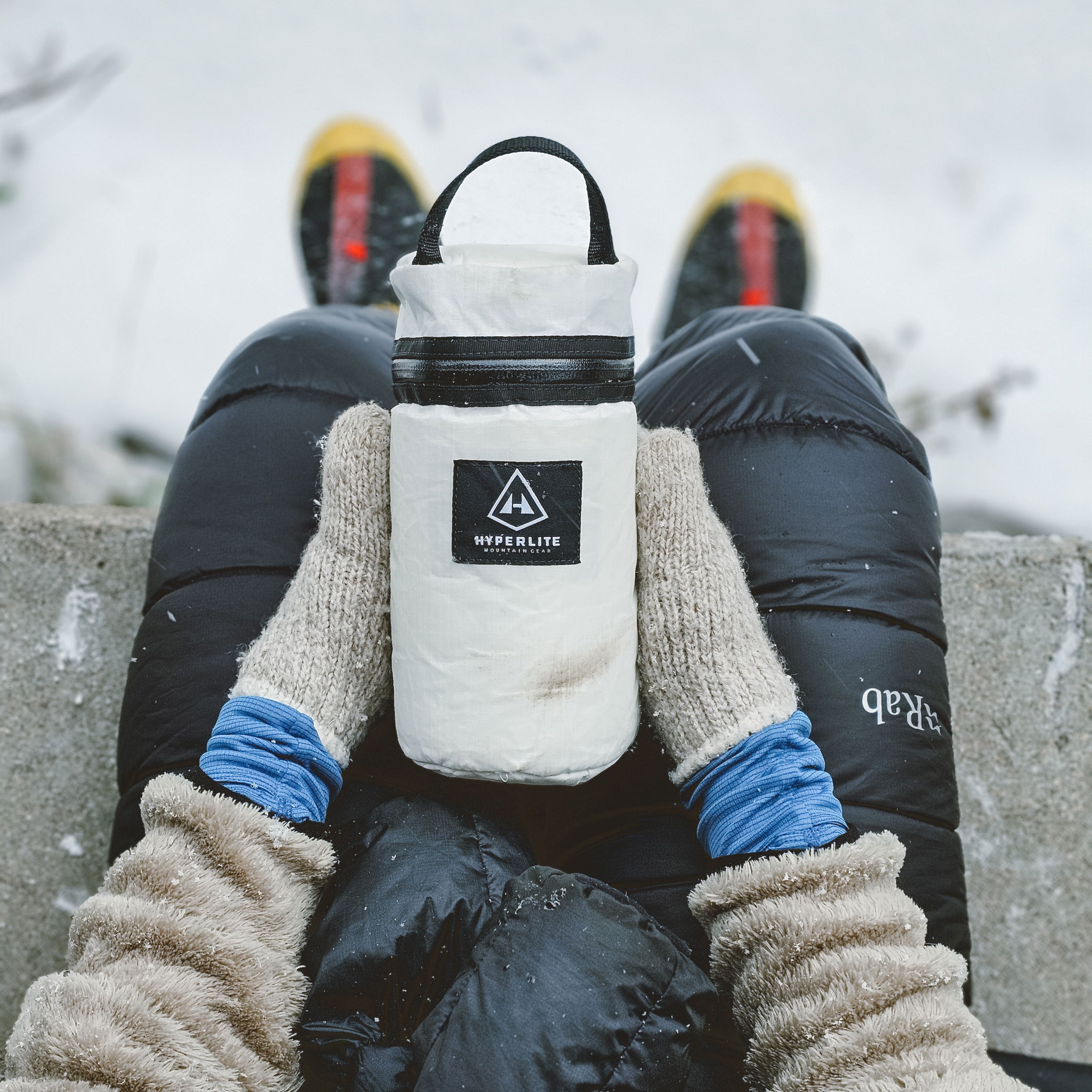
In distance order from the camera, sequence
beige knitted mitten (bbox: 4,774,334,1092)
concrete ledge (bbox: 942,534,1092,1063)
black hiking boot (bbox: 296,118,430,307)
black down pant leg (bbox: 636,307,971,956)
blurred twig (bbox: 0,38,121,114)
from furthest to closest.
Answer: blurred twig (bbox: 0,38,121,114) → black hiking boot (bbox: 296,118,430,307) → concrete ledge (bbox: 942,534,1092,1063) → black down pant leg (bbox: 636,307,971,956) → beige knitted mitten (bbox: 4,774,334,1092)

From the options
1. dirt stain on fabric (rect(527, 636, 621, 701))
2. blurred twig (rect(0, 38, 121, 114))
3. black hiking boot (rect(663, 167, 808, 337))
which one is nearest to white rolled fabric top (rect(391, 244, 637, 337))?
dirt stain on fabric (rect(527, 636, 621, 701))

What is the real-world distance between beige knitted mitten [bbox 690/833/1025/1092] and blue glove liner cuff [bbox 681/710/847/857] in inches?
0.7

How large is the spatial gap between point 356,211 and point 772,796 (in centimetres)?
115

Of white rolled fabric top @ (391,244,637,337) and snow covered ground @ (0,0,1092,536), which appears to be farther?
snow covered ground @ (0,0,1092,536)

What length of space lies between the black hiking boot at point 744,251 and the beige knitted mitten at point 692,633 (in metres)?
0.78

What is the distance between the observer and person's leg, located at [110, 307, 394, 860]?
903 millimetres

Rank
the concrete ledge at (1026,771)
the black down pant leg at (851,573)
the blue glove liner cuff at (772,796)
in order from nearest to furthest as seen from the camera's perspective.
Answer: the blue glove liner cuff at (772,796)
the black down pant leg at (851,573)
the concrete ledge at (1026,771)

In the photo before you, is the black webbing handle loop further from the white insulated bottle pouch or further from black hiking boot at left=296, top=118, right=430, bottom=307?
black hiking boot at left=296, top=118, right=430, bottom=307

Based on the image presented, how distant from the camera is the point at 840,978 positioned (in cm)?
62

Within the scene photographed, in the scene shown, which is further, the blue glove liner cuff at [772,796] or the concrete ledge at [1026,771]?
the concrete ledge at [1026,771]

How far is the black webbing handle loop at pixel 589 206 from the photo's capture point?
665 millimetres

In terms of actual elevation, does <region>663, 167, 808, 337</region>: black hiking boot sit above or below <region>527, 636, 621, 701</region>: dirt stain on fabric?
above

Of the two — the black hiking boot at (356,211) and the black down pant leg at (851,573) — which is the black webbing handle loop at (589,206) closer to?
the black down pant leg at (851,573)

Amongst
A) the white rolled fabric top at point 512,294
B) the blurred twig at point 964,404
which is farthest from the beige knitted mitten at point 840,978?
the blurred twig at point 964,404
